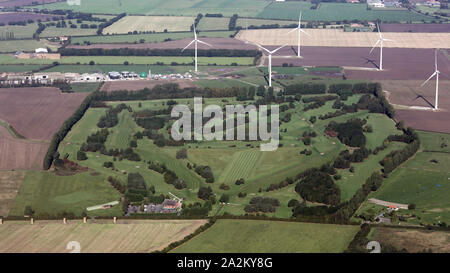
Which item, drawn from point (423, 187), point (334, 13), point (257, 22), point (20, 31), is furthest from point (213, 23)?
point (423, 187)

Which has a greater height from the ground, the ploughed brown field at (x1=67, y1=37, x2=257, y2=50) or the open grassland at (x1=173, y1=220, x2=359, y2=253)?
the ploughed brown field at (x1=67, y1=37, x2=257, y2=50)

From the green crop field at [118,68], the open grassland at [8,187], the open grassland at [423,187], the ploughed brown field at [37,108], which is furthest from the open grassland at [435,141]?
the green crop field at [118,68]

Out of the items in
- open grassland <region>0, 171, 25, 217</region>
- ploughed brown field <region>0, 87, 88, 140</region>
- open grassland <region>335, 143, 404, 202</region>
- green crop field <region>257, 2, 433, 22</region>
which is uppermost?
green crop field <region>257, 2, 433, 22</region>

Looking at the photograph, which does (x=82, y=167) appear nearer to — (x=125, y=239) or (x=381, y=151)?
(x=125, y=239)

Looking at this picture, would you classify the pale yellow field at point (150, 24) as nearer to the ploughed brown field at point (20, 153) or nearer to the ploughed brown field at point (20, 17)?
the ploughed brown field at point (20, 17)

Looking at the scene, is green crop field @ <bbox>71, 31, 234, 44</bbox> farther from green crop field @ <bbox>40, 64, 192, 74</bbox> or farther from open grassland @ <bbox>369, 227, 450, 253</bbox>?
open grassland @ <bbox>369, 227, 450, 253</bbox>

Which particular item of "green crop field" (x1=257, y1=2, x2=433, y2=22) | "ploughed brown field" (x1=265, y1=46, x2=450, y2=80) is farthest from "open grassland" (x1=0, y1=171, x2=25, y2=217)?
"green crop field" (x1=257, y1=2, x2=433, y2=22)

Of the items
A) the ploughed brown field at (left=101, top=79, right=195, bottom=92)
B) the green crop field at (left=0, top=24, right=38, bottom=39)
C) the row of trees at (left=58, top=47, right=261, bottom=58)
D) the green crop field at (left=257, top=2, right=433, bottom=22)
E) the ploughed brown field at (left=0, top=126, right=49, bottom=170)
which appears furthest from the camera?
the green crop field at (left=257, top=2, right=433, bottom=22)
